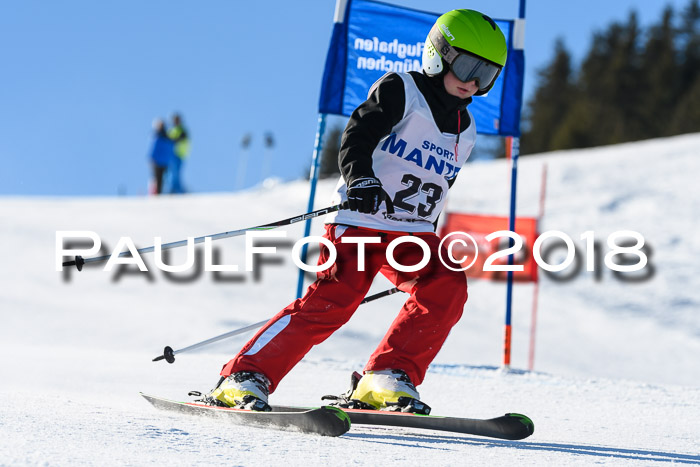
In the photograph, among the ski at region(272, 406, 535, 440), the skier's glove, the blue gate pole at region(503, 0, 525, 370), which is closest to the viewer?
the ski at region(272, 406, 535, 440)

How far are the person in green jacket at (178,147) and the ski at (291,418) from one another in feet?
44.5

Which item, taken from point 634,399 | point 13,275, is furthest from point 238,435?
point 13,275

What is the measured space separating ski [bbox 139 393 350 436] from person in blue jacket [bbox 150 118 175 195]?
13.2 metres

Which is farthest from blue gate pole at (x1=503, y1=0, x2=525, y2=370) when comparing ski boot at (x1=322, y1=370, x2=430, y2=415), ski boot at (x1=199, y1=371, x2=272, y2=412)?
ski boot at (x1=199, y1=371, x2=272, y2=412)

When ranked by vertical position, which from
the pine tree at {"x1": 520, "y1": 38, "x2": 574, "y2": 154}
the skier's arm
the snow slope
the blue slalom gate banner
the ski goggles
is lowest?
the snow slope

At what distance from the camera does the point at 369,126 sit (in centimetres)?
301

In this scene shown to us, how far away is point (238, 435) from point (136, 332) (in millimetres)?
5309

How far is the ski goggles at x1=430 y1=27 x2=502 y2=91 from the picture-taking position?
3158 millimetres

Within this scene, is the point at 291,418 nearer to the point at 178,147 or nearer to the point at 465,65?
the point at 465,65

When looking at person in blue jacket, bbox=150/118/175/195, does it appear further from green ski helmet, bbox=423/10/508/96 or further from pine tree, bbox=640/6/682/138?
pine tree, bbox=640/6/682/138

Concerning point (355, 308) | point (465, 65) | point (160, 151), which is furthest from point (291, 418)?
point (160, 151)

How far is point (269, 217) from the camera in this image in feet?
43.3

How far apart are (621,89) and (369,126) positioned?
5143 cm

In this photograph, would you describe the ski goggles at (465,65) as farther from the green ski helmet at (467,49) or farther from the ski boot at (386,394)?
the ski boot at (386,394)
